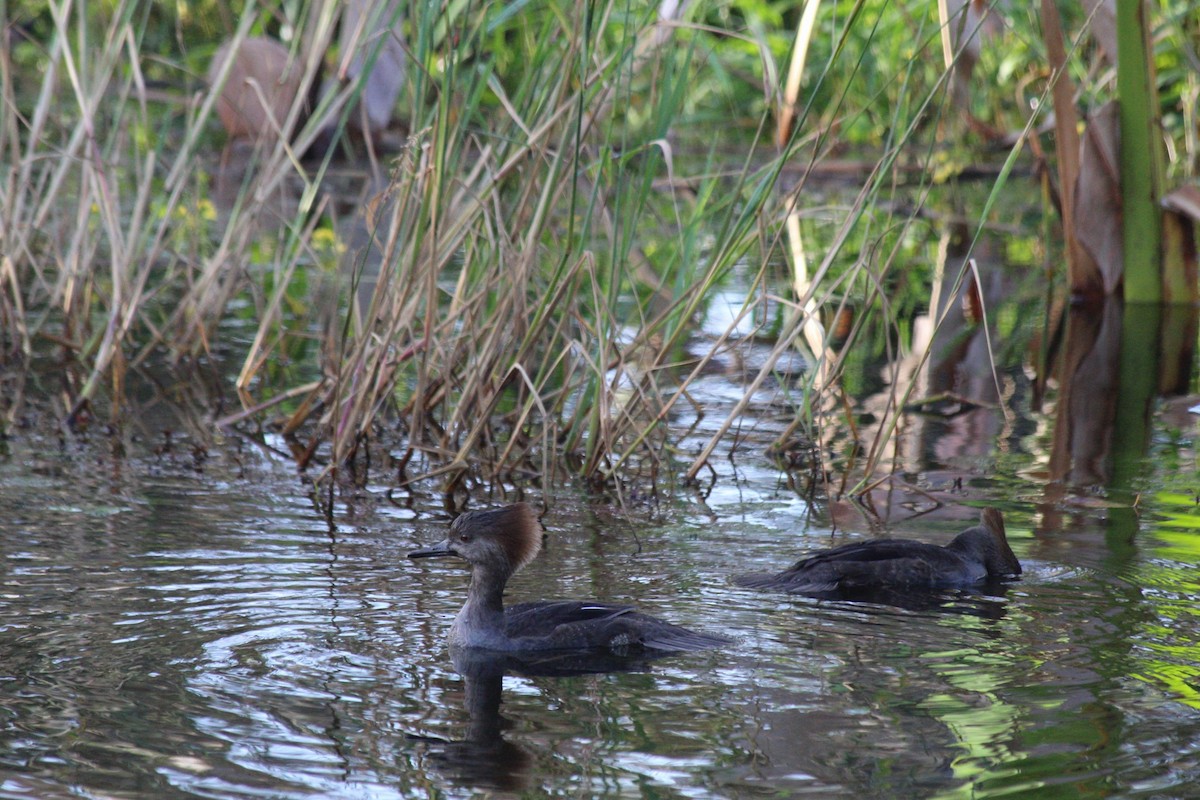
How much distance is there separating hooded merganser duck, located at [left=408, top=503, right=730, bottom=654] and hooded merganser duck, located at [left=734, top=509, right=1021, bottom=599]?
1.95 feet

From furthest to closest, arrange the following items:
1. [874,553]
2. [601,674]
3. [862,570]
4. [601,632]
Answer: [874,553] < [862,570] < [601,632] < [601,674]

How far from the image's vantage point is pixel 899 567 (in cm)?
512

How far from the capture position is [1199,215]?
9891mm

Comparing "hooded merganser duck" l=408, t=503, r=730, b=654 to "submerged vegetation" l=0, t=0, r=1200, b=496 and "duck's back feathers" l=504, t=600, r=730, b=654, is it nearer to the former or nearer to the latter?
"duck's back feathers" l=504, t=600, r=730, b=654

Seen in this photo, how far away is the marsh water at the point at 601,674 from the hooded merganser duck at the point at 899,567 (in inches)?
3.6

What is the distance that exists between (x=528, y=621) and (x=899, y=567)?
1.23m

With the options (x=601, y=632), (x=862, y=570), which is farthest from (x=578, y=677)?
(x=862, y=570)

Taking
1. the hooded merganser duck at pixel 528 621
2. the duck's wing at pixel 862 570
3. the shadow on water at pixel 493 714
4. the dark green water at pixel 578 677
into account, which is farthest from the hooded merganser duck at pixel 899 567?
the shadow on water at pixel 493 714

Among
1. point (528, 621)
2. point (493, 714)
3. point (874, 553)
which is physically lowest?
point (493, 714)

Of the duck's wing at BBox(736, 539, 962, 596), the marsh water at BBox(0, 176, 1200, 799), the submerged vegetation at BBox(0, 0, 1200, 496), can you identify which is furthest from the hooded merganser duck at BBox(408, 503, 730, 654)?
the submerged vegetation at BBox(0, 0, 1200, 496)

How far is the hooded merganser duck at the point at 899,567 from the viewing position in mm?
5016

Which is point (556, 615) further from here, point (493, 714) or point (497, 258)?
point (497, 258)

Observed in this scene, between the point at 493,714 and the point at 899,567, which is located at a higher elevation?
the point at 899,567

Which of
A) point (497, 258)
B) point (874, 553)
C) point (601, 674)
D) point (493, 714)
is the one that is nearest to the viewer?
point (493, 714)
